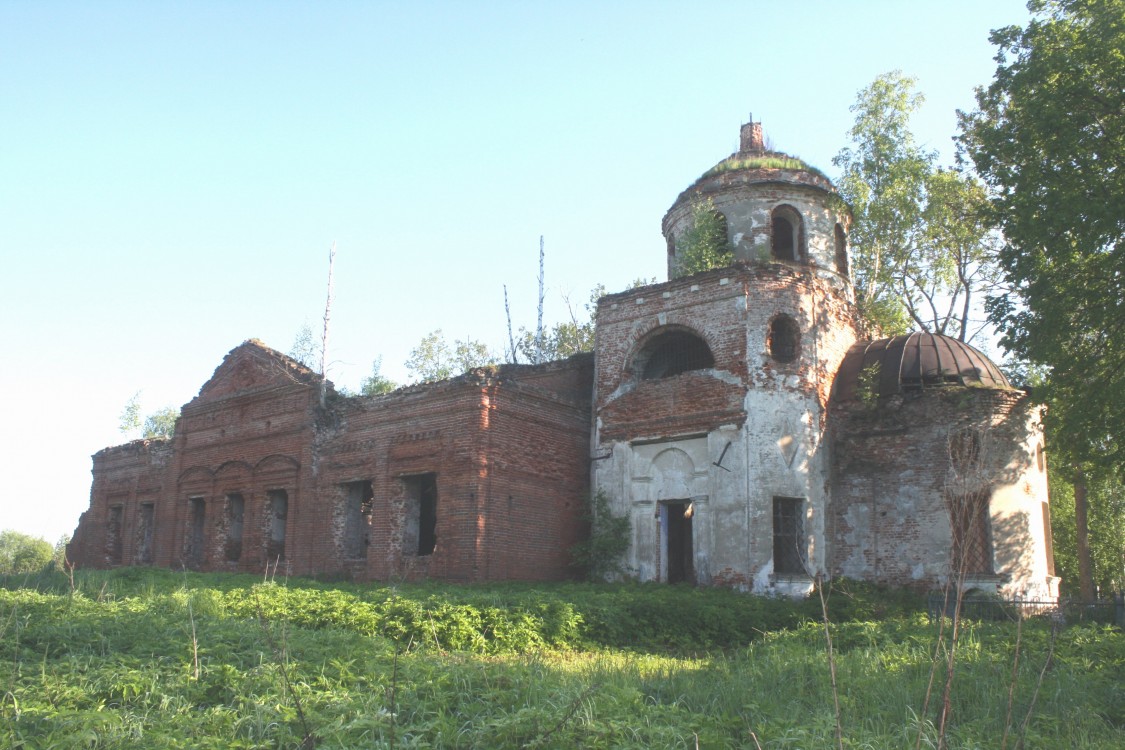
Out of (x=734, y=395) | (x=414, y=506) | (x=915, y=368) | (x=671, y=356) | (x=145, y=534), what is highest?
(x=671, y=356)

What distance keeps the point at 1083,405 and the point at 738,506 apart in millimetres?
6120

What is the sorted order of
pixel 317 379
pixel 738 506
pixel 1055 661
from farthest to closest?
pixel 317 379 → pixel 738 506 → pixel 1055 661

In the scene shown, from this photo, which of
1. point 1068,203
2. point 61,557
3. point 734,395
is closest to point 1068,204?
point 1068,203

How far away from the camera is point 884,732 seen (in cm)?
630

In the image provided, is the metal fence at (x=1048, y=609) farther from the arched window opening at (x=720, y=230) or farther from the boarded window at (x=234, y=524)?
the boarded window at (x=234, y=524)

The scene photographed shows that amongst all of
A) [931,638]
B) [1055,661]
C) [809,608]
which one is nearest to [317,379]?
[809,608]

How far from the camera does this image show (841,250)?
21.4 metres

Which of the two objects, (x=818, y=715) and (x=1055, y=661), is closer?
(x=818, y=715)

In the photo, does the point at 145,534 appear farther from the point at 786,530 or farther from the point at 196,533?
the point at 786,530

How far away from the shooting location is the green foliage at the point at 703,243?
20.0 meters

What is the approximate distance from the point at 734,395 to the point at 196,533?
15559 mm

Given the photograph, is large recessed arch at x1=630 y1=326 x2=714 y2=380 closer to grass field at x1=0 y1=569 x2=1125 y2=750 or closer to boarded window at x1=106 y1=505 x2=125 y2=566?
grass field at x1=0 y1=569 x2=1125 y2=750

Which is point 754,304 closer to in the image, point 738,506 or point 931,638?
point 738,506

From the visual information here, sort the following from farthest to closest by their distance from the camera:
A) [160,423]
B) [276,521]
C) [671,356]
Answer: [160,423] < [276,521] < [671,356]
